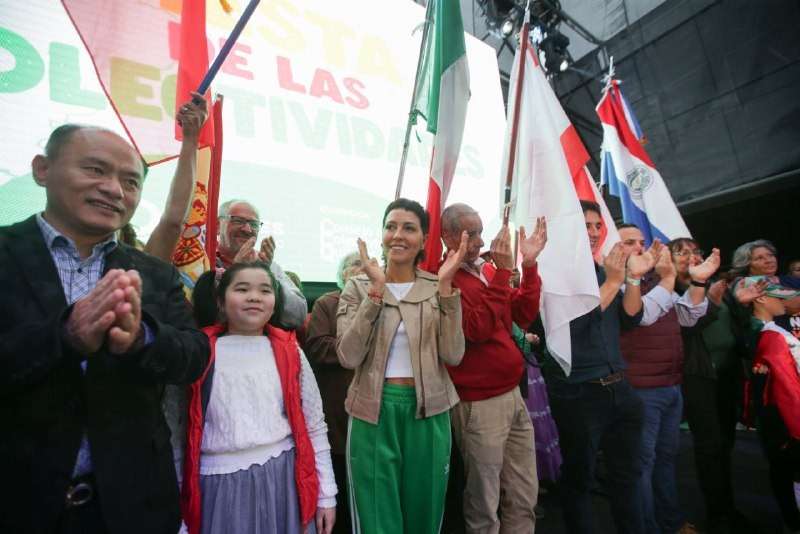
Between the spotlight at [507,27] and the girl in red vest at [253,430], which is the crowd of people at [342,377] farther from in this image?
the spotlight at [507,27]

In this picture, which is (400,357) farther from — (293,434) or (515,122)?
(515,122)

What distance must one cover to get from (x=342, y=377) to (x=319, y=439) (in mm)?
626

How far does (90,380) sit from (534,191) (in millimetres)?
2240

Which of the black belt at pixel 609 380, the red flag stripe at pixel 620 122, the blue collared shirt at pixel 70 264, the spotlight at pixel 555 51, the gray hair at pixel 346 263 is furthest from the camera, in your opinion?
the spotlight at pixel 555 51

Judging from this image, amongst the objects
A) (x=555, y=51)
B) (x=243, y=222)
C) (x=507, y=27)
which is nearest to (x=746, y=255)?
(x=243, y=222)

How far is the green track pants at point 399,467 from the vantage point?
4.99 ft

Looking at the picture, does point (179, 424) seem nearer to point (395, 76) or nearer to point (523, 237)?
point (523, 237)

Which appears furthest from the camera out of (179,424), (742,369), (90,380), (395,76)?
(395,76)

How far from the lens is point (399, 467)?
1570 millimetres

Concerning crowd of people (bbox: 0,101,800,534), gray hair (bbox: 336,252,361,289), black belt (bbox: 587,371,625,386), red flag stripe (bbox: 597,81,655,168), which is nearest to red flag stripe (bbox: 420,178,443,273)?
crowd of people (bbox: 0,101,800,534)

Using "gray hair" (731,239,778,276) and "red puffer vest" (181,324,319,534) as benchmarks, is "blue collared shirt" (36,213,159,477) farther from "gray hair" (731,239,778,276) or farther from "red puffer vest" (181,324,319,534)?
"gray hair" (731,239,778,276)

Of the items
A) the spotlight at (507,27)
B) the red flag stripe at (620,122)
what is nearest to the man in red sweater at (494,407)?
the red flag stripe at (620,122)

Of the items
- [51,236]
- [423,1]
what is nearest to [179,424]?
[51,236]

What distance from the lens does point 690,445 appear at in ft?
14.5
